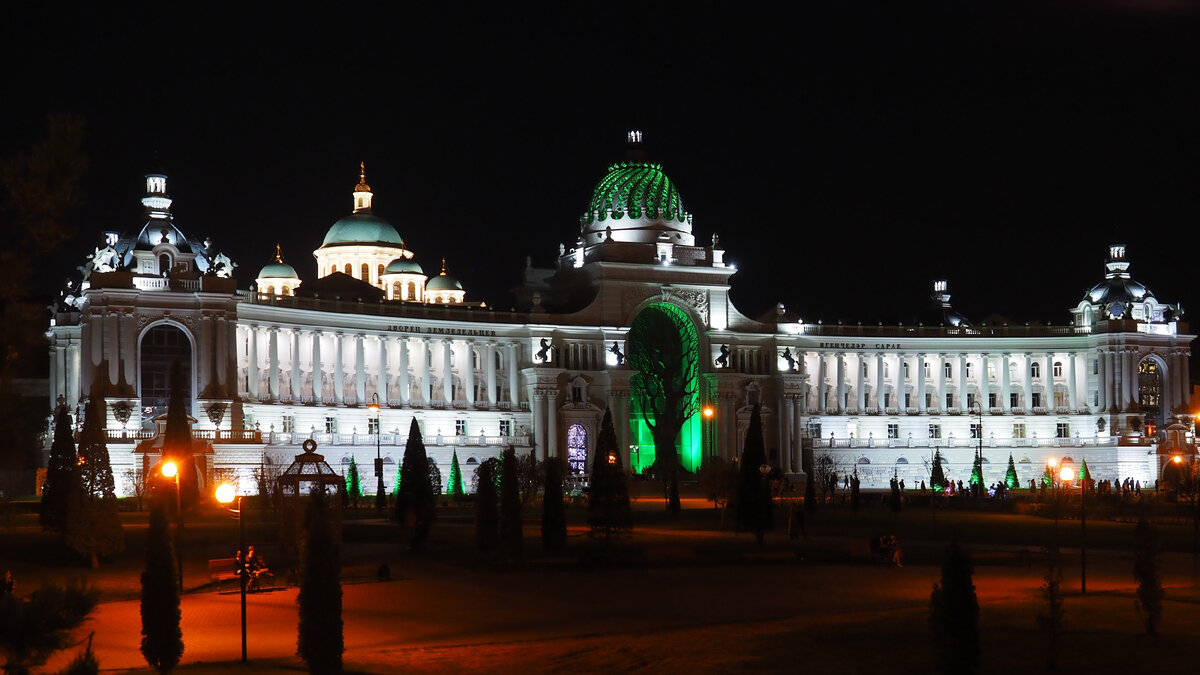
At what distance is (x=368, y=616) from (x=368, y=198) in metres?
93.7

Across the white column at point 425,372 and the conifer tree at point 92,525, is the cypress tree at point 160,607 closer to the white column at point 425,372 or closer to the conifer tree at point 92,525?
the conifer tree at point 92,525

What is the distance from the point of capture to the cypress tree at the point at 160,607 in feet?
90.4

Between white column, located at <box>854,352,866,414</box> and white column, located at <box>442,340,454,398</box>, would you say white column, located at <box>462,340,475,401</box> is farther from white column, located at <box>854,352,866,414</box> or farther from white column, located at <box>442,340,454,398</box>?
white column, located at <box>854,352,866,414</box>

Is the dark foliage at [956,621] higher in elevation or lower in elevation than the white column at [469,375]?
lower

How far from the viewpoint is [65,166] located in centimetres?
2045

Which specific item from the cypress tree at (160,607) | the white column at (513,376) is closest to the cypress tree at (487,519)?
the cypress tree at (160,607)

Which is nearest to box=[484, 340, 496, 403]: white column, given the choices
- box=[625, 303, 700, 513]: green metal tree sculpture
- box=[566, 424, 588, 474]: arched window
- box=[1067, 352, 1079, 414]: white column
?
box=[566, 424, 588, 474]: arched window

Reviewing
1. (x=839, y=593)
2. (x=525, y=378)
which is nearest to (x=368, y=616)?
(x=839, y=593)

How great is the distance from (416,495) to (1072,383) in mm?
83383

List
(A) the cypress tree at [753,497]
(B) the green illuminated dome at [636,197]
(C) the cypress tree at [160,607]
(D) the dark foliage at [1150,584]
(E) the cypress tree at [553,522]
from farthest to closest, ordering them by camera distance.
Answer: (B) the green illuminated dome at [636,197], (A) the cypress tree at [753,497], (E) the cypress tree at [553,522], (D) the dark foliage at [1150,584], (C) the cypress tree at [160,607]

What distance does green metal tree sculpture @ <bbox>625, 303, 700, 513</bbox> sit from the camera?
11388 cm

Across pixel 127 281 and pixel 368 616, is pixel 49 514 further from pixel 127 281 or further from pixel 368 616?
pixel 127 281

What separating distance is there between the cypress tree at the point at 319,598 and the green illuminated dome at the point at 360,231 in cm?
9912

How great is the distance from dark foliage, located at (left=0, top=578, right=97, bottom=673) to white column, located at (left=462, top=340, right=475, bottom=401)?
295ft
